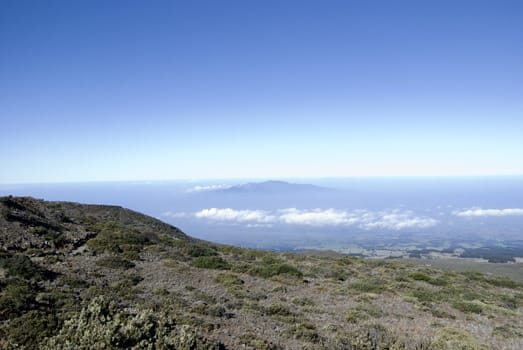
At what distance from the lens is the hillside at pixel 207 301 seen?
8.98 meters

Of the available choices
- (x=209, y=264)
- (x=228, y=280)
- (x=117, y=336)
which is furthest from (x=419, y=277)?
(x=117, y=336)

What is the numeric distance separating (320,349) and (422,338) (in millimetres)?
4177

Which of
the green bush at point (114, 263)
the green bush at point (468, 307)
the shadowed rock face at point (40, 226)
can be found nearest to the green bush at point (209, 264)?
the green bush at point (114, 263)

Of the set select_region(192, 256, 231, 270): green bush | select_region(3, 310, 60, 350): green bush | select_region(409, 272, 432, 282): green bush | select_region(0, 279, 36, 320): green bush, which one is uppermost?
select_region(0, 279, 36, 320): green bush

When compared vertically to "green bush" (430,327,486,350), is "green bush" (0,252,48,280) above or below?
above

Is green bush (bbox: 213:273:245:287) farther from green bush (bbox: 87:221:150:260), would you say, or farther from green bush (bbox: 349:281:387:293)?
green bush (bbox: 349:281:387:293)

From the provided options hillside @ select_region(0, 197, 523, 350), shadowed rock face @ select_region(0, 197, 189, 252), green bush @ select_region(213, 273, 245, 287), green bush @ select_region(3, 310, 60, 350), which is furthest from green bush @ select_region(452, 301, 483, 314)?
shadowed rock face @ select_region(0, 197, 189, 252)

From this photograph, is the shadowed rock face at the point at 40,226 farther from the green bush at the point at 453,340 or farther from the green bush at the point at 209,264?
the green bush at the point at 453,340

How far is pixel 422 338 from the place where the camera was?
35.2 feet

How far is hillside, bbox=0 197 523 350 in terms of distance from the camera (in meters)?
8.98

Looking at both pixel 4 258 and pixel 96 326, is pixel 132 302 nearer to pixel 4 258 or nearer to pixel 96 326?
pixel 96 326

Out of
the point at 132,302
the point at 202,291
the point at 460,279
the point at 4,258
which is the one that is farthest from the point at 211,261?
the point at 460,279

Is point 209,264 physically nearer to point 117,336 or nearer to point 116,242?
point 116,242

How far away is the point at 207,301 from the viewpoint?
1350cm
